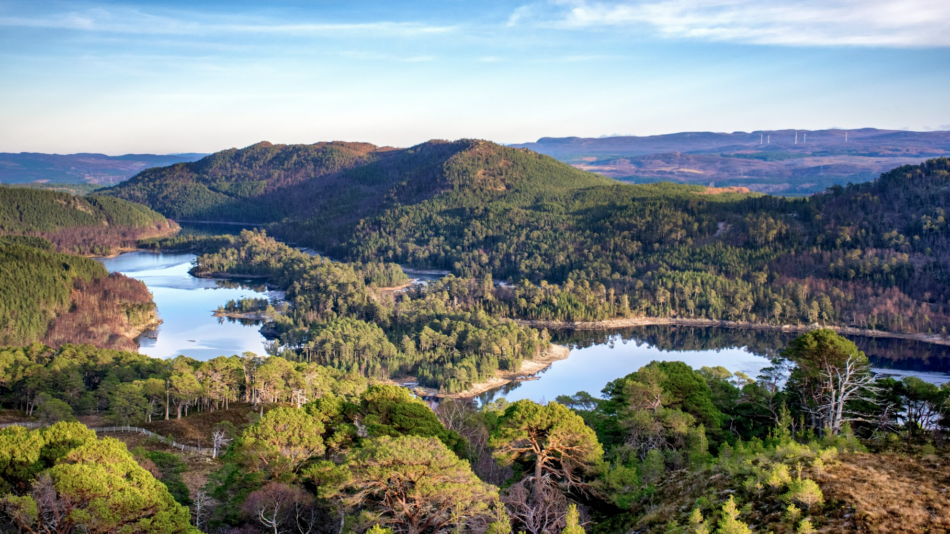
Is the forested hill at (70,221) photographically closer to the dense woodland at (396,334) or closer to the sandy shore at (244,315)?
the sandy shore at (244,315)

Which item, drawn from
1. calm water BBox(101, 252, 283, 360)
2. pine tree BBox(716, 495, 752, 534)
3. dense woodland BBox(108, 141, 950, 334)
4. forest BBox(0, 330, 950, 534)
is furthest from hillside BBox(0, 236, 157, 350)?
pine tree BBox(716, 495, 752, 534)

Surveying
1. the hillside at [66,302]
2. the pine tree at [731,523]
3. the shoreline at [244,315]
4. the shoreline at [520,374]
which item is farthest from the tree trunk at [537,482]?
the shoreline at [244,315]

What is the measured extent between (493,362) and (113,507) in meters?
50.3

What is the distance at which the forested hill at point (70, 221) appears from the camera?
531ft

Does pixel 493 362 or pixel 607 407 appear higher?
pixel 607 407

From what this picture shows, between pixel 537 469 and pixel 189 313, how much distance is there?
3367 inches

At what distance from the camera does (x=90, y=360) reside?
159 feet

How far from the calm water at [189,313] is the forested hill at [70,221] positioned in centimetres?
1710

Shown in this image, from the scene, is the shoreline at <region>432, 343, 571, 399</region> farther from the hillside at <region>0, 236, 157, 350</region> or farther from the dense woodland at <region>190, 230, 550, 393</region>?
the hillside at <region>0, 236, 157, 350</region>

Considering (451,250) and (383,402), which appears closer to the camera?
(383,402)

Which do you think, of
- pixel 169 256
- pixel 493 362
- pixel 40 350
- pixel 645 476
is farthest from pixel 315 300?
pixel 169 256

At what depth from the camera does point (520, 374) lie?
227 feet

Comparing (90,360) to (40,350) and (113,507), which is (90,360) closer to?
(40,350)

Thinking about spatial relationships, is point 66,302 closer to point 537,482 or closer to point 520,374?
point 520,374
